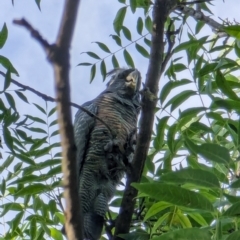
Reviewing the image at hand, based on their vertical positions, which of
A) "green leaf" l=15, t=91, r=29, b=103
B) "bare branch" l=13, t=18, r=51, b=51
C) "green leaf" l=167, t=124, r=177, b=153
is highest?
"green leaf" l=15, t=91, r=29, b=103

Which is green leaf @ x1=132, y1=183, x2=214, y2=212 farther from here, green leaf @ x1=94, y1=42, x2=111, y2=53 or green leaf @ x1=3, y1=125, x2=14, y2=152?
green leaf @ x1=94, y1=42, x2=111, y2=53

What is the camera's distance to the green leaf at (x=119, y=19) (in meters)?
3.15

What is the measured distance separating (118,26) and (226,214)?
5.60 ft

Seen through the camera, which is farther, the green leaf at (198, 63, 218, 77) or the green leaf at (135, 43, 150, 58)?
the green leaf at (135, 43, 150, 58)

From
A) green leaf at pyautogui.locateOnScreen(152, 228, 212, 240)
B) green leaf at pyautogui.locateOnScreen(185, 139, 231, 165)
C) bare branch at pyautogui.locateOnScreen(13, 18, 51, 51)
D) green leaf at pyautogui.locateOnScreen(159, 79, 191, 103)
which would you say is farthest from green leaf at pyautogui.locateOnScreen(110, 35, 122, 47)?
bare branch at pyautogui.locateOnScreen(13, 18, 51, 51)

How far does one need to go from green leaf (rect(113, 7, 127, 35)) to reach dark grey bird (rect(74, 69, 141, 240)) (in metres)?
0.50

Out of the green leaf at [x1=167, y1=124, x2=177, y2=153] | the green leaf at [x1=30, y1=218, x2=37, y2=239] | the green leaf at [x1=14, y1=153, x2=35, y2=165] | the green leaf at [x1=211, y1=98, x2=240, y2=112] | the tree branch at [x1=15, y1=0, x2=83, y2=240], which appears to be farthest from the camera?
the green leaf at [x1=30, y1=218, x2=37, y2=239]

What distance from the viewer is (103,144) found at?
3389 millimetres

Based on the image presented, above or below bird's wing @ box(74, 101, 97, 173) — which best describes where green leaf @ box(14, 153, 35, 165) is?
below

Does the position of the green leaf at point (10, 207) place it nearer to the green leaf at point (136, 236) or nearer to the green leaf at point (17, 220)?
the green leaf at point (17, 220)

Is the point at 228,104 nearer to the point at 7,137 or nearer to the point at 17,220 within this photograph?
the point at 7,137

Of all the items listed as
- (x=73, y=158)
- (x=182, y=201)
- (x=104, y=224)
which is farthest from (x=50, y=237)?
(x=73, y=158)

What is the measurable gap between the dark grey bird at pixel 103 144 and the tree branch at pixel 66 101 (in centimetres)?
134

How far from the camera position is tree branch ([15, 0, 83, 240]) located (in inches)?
43.1
